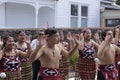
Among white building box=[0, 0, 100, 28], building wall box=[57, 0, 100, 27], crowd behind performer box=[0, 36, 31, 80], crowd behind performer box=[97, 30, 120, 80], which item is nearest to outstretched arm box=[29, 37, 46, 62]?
crowd behind performer box=[0, 36, 31, 80]

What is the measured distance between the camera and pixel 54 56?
568 cm

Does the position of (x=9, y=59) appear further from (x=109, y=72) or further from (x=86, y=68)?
(x=86, y=68)

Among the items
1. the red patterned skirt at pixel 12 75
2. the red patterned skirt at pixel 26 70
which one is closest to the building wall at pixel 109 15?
the red patterned skirt at pixel 26 70

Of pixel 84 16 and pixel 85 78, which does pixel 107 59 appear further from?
pixel 84 16

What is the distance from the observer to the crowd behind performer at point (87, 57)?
8.43 metres

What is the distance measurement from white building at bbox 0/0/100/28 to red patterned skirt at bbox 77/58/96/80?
20.6 ft

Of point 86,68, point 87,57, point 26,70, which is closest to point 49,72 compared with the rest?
point 26,70

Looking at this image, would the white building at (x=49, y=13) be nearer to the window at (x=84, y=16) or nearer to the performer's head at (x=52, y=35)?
the window at (x=84, y=16)

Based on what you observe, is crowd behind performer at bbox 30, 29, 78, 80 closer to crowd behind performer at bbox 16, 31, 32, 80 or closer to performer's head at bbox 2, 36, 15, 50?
performer's head at bbox 2, 36, 15, 50

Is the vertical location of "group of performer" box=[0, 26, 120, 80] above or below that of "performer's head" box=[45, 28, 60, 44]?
below

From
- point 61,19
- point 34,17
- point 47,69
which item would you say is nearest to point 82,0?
point 61,19

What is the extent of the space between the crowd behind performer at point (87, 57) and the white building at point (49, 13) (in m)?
6.34

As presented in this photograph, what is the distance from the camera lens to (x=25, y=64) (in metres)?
8.37

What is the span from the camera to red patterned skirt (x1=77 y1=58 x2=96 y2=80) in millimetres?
8749
